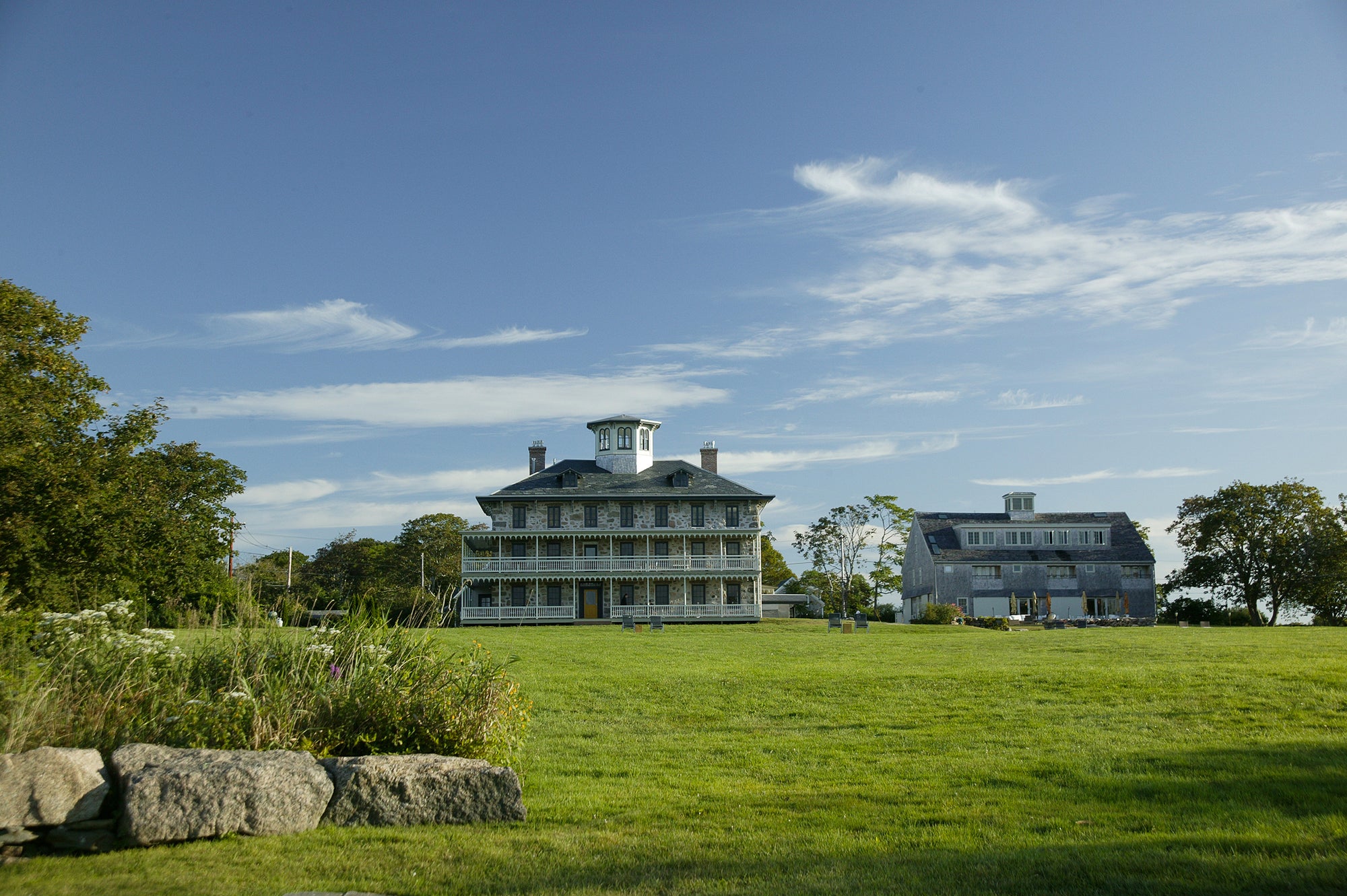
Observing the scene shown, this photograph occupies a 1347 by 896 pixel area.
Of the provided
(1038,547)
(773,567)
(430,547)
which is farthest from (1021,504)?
(430,547)

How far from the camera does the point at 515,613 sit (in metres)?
47.5

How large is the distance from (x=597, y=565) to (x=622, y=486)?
4144 millimetres

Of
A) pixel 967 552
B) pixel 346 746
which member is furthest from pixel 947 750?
pixel 967 552

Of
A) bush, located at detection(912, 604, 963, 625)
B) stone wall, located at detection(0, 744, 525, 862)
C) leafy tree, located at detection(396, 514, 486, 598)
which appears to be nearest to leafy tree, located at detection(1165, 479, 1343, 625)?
bush, located at detection(912, 604, 963, 625)

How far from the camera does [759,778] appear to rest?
8.57 meters

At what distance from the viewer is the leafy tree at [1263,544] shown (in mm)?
50594

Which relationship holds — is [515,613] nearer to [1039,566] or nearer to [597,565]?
[597,565]

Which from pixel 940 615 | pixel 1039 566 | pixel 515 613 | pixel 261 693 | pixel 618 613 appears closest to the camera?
pixel 261 693

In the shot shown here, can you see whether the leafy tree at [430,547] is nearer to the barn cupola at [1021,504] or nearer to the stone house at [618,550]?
the stone house at [618,550]

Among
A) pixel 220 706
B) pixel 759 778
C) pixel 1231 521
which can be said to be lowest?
pixel 759 778

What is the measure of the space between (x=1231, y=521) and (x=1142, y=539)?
6066 millimetres

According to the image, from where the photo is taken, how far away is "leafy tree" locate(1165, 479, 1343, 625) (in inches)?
1992

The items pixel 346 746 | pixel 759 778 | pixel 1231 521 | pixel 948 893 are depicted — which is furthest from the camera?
pixel 1231 521

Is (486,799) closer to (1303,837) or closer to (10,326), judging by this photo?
(1303,837)
